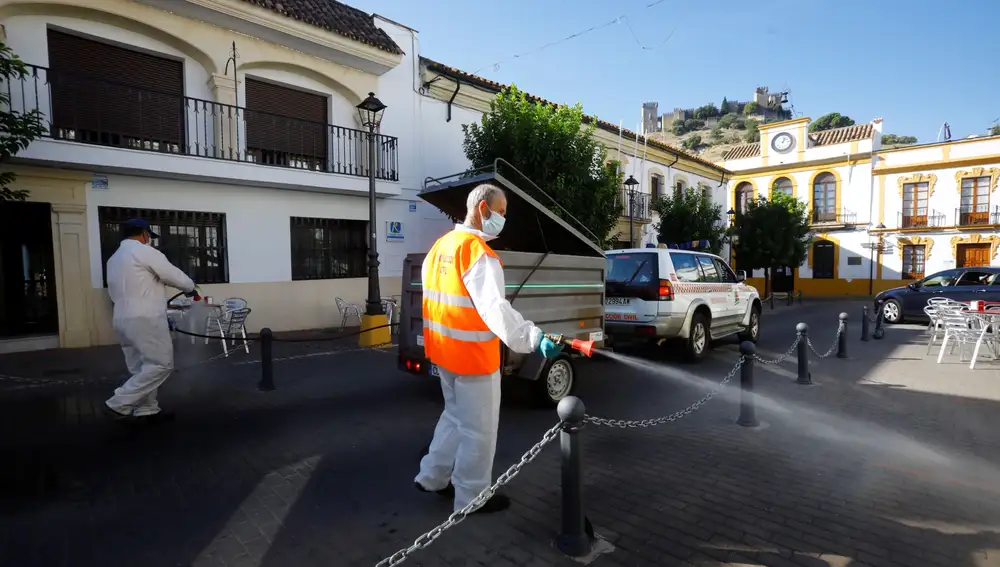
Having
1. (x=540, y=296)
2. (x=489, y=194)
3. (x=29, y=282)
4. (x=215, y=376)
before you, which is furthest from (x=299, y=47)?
(x=489, y=194)

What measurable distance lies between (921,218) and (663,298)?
2928 cm

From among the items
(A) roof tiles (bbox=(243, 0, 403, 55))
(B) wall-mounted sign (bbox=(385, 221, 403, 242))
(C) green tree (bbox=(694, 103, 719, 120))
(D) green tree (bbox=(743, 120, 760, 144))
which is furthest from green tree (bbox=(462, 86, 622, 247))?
(C) green tree (bbox=(694, 103, 719, 120))

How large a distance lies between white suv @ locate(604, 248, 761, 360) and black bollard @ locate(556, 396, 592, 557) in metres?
4.80

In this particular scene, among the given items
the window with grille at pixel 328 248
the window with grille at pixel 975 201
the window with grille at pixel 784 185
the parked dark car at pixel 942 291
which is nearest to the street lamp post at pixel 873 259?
the window with grille at pixel 975 201

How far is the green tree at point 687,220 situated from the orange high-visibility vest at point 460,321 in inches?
743

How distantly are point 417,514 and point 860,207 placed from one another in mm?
34847

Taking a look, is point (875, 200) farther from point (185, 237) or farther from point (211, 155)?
point (185, 237)

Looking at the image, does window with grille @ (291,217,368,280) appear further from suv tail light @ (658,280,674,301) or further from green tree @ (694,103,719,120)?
green tree @ (694,103,719,120)

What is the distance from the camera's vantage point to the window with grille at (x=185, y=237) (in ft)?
32.1

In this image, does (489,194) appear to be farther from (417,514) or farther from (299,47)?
(299,47)

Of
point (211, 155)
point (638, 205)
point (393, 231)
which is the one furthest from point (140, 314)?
point (638, 205)

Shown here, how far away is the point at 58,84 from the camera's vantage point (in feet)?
30.1

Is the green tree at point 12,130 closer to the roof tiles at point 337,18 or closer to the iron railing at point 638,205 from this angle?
the roof tiles at point 337,18

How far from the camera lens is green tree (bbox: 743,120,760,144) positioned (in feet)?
250
